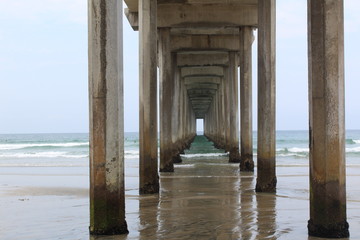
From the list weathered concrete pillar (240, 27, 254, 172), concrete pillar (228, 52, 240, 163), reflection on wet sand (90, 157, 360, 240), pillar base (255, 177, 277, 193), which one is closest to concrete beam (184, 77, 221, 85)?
concrete pillar (228, 52, 240, 163)

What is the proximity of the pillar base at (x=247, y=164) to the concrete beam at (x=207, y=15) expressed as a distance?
4.62 metres

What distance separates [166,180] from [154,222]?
6323 mm

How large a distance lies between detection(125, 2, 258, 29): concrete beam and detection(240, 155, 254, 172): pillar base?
462cm

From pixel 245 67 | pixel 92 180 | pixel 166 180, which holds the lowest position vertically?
pixel 166 180

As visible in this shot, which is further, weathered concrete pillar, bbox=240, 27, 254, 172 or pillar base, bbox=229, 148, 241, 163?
pillar base, bbox=229, 148, 241, 163

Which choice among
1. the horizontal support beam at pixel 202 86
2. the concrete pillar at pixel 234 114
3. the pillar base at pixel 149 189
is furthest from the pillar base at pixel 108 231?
the horizontal support beam at pixel 202 86

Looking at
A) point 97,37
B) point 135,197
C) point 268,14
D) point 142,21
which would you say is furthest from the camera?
point 142,21

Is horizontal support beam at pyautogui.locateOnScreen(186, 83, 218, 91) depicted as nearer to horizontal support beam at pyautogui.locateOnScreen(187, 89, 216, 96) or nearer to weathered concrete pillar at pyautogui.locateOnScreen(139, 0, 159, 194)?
horizontal support beam at pyautogui.locateOnScreen(187, 89, 216, 96)

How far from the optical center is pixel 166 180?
12953 mm

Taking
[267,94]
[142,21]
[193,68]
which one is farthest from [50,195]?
[193,68]

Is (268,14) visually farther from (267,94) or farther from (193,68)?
(193,68)

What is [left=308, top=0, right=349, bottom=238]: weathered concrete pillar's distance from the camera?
542cm

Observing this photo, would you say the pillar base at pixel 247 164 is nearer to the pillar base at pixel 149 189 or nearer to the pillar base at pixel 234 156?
the pillar base at pixel 234 156

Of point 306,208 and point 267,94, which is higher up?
point 267,94
